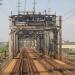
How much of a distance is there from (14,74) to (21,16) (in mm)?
23587

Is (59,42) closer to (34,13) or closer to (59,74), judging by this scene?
(34,13)

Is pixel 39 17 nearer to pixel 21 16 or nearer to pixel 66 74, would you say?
pixel 21 16

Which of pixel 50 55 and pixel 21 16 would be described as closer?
pixel 21 16

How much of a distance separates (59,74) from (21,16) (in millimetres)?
24918

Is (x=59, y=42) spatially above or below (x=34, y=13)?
below

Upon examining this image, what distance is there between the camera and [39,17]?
47.3 metres

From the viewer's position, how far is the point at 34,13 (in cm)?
4731

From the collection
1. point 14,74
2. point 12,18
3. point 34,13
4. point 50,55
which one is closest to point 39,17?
point 34,13

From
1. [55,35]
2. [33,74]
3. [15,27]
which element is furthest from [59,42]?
[33,74]

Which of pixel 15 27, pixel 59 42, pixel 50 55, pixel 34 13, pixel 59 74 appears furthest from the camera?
pixel 50 55

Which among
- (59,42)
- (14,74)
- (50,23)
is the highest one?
(50,23)

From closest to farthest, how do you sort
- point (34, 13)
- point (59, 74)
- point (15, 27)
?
point (59, 74) → point (15, 27) → point (34, 13)

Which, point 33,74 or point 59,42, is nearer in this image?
point 33,74

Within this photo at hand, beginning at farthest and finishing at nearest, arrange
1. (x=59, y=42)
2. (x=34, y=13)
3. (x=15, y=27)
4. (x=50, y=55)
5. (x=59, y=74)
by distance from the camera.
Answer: (x=50, y=55)
(x=34, y=13)
(x=15, y=27)
(x=59, y=42)
(x=59, y=74)
